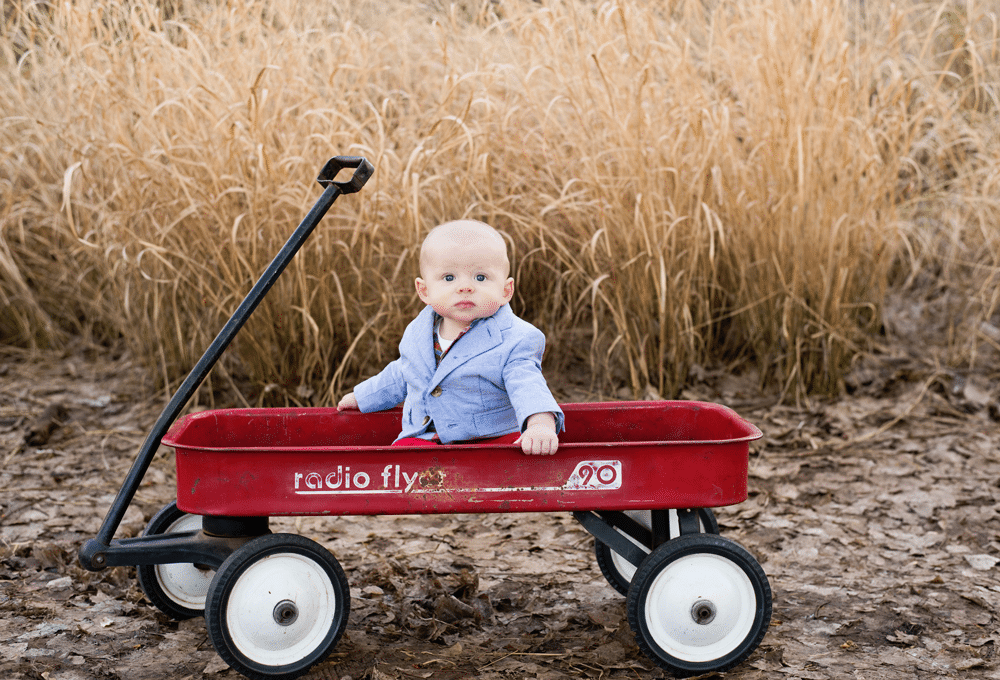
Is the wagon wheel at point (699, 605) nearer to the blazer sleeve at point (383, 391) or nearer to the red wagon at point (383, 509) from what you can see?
the red wagon at point (383, 509)

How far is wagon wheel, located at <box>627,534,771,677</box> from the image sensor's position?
87.5 inches

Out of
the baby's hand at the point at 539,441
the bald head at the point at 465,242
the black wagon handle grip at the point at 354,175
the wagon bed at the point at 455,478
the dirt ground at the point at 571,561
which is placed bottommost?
the dirt ground at the point at 571,561

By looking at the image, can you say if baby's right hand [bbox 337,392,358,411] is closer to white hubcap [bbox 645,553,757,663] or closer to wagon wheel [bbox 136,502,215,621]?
wagon wheel [bbox 136,502,215,621]

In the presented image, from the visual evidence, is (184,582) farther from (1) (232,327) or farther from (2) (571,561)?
(2) (571,561)

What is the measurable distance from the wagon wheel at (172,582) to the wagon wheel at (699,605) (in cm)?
114

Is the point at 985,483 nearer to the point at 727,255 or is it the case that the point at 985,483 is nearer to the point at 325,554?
the point at 727,255

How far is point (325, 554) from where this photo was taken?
2.22 meters

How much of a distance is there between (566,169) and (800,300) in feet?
3.66

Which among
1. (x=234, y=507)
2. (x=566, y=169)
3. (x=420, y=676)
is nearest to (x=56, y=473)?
(x=234, y=507)

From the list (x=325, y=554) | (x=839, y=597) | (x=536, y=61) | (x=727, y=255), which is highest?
(x=536, y=61)

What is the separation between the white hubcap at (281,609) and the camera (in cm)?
216

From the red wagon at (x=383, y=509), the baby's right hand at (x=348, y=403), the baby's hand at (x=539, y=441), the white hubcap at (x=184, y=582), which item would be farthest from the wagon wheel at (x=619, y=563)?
the white hubcap at (x=184, y=582)

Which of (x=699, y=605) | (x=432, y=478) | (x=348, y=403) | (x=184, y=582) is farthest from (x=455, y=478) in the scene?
(x=184, y=582)

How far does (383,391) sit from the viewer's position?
2.50 meters
